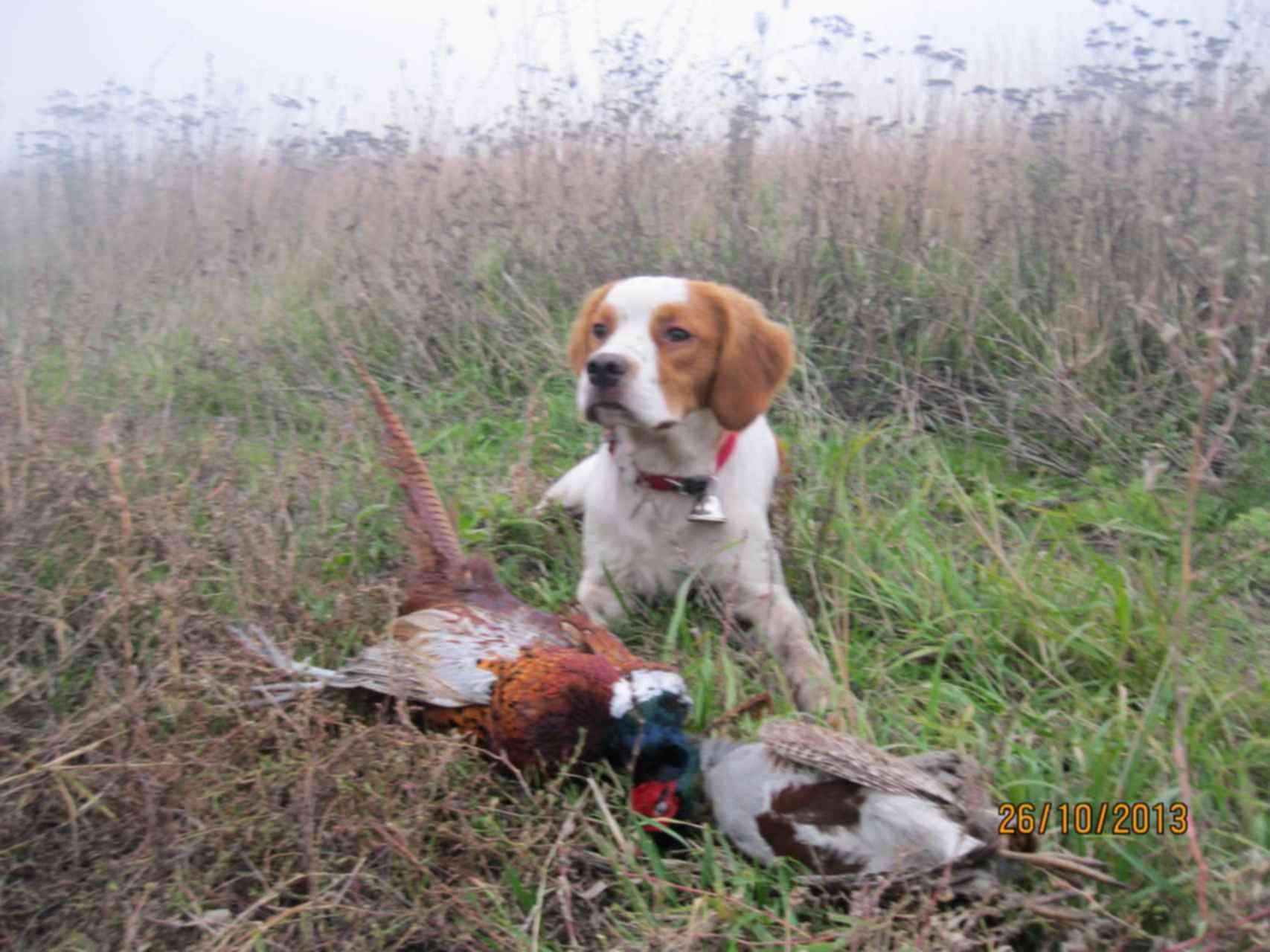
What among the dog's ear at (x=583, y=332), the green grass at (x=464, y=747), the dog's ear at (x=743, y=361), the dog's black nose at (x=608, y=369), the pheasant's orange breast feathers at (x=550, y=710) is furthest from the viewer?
the dog's ear at (x=583, y=332)

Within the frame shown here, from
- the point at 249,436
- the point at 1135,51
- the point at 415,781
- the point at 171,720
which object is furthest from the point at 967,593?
the point at 1135,51

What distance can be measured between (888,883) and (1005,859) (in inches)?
8.2

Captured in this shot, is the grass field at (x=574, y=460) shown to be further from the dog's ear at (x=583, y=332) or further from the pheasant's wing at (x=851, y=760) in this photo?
the dog's ear at (x=583, y=332)

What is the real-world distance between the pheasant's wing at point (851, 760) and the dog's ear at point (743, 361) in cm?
103

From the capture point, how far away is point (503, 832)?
5.56 feet

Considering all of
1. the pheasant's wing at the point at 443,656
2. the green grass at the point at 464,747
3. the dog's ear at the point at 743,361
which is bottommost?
the green grass at the point at 464,747

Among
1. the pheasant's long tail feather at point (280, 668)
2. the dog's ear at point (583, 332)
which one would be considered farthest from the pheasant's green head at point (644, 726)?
the dog's ear at point (583, 332)

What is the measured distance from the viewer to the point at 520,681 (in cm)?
171

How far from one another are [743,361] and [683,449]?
10.3 inches

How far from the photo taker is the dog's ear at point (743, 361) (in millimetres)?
2482

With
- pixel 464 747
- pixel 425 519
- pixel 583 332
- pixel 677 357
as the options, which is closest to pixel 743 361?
pixel 677 357
